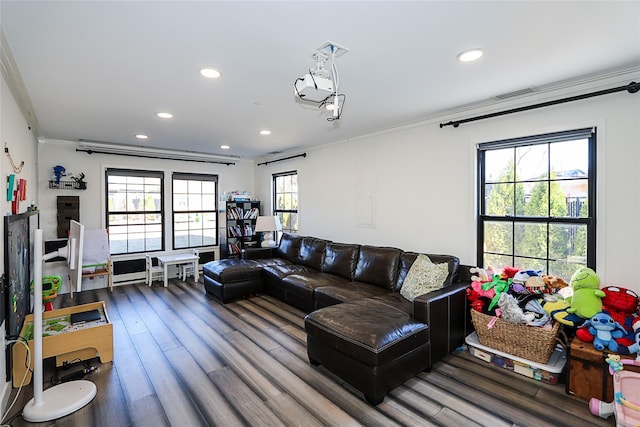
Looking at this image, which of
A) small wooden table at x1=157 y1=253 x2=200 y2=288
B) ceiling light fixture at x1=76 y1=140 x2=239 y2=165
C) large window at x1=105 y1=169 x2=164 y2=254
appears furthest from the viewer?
large window at x1=105 y1=169 x2=164 y2=254

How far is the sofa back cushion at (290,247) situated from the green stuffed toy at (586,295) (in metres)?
3.56

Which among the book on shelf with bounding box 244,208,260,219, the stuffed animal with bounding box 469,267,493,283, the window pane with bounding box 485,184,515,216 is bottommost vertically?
the stuffed animal with bounding box 469,267,493,283

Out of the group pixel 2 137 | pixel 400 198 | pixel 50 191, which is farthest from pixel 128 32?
pixel 50 191

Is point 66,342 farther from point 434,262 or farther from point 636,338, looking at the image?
point 636,338

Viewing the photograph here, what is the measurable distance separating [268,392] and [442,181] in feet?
9.14

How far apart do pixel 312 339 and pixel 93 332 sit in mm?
1917

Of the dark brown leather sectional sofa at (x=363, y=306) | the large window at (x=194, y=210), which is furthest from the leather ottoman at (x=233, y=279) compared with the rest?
the large window at (x=194, y=210)

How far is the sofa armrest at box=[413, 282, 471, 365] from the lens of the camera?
102 inches

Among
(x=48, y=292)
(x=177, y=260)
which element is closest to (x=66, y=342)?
(x=48, y=292)

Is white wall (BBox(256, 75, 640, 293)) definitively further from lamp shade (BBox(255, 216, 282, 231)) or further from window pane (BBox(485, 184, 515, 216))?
lamp shade (BBox(255, 216, 282, 231))

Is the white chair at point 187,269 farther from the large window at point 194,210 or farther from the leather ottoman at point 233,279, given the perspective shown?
the leather ottoman at point 233,279

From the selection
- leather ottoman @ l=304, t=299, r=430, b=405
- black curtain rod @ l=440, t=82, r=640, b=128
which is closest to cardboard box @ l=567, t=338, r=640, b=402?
leather ottoman @ l=304, t=299, r=430, b=405

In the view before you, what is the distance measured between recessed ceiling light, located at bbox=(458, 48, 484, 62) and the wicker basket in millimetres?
2089

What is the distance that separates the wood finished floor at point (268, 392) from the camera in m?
2.08
